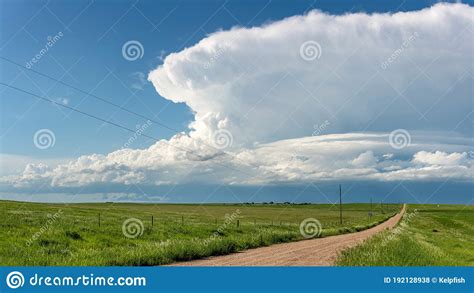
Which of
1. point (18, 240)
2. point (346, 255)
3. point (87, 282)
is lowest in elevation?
point (87, 282)

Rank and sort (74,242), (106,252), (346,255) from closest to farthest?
1. (346,255)
2. (106,252)
3. (74,242)

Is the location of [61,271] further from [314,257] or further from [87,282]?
[314,257]

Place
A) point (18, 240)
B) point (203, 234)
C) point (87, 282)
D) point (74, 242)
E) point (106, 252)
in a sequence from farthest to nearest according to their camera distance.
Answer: point (203, 234) → point (74, 242) → point (18, 240) → point (106, 252) → point (87, 282)

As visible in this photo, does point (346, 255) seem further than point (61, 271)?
Yes

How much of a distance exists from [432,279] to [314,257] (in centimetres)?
930

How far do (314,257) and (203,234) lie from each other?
18.8 m

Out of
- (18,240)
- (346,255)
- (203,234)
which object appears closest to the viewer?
(346,255)

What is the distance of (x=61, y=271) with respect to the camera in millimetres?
12773

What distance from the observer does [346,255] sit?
16.8 m

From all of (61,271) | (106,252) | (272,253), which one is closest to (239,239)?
(272,253)

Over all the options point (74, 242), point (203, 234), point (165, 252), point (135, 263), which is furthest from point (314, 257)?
point (203, 234)

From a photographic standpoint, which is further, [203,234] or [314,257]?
[203,234]

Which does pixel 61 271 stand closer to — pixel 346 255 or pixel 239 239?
pixel 346 255

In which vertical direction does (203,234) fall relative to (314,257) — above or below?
above
